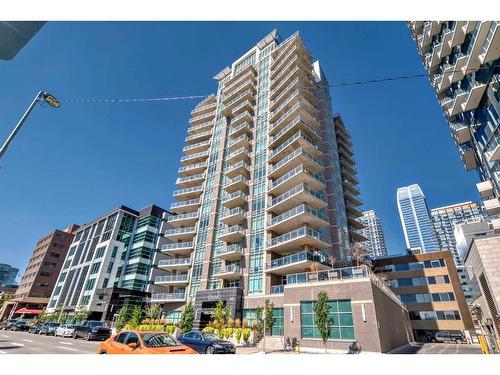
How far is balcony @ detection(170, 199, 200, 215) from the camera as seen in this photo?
44312 millimetres

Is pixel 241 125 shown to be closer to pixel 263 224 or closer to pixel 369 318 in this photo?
pixel 263 224

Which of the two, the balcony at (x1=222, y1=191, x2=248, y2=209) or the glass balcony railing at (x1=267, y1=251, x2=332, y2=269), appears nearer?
the glass balcony railing at (x1=267, y1=251, x2=332, y2=269)

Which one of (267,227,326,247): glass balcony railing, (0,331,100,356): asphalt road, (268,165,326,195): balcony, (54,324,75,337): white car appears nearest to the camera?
(0,331,100,356): asphalt road

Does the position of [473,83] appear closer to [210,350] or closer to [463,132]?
[463,132]

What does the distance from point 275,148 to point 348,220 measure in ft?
57.5

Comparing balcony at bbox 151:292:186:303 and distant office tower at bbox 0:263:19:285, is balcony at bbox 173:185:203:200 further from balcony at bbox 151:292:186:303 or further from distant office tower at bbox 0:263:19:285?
distant office tower at bbox 0:263:19:285

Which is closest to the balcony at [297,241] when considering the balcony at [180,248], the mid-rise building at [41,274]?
the balcony at [180,248]

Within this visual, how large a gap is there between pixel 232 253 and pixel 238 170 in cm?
1295

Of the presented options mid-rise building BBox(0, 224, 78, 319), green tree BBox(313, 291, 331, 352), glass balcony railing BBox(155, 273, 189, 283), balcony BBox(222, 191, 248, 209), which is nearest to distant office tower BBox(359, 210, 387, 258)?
balcony BBox(222, 191, 248, 209)

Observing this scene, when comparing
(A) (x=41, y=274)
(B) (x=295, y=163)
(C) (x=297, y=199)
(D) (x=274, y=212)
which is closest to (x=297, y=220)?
(C) (x=297, y=199)

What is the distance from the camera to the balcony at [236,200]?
37.3 metres

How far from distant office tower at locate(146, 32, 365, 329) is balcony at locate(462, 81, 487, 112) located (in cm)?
1586

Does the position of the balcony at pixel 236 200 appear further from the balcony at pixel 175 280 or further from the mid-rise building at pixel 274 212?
the balcony at pixel 175 280
